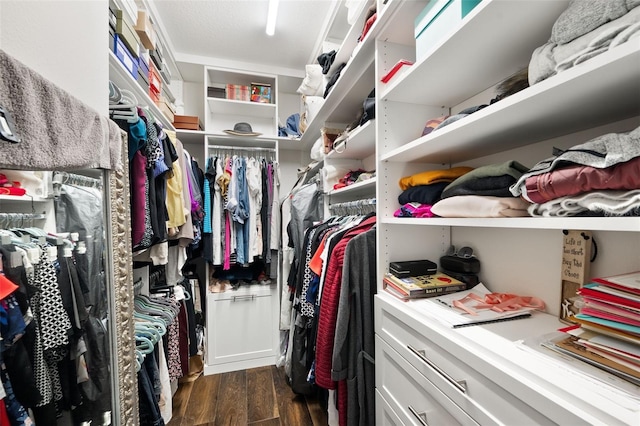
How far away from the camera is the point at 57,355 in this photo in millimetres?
712

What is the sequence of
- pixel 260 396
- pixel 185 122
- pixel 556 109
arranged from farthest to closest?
pixel 185 122 < pixel 260 396 < pixel 556 109

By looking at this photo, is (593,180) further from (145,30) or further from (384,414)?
(145,30)

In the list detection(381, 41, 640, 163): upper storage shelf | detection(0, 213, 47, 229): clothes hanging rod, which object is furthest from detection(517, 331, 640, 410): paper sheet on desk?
detection(0, 213, 47, 229): clothes hanging rod

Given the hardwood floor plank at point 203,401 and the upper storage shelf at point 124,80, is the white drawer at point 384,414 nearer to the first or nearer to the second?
the hardwood floor plank at point 203,401

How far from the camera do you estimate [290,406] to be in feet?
5.69

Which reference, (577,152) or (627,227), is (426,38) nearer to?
(577,152)

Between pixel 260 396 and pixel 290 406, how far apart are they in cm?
26

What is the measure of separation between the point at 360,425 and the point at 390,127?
126cm

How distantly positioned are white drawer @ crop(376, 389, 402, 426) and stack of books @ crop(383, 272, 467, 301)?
16.3 inches

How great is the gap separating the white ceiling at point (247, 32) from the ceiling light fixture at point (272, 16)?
75 mm

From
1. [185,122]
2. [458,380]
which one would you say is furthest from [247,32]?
[458,380]

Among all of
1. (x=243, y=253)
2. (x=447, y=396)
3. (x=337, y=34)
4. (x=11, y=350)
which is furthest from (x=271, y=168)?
(x=447, y=396)

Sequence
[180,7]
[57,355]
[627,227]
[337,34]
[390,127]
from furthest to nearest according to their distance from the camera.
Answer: [337,34]
[180,7]
[390,127]
[57,355]
[627,227]

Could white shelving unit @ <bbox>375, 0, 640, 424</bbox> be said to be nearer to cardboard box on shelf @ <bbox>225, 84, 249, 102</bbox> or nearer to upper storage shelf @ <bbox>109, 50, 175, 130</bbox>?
upper storage shelf @ <bbox>109, 50, 175, 130</bbox>
